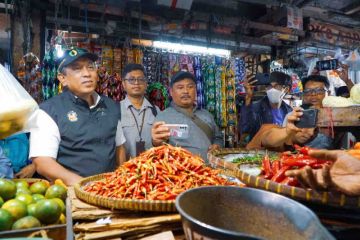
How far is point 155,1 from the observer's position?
5098 mm

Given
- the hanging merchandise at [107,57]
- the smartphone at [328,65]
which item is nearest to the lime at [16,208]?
the hanging merchandise at [107,57]

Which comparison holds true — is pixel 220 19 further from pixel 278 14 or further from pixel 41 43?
pixel 41 43

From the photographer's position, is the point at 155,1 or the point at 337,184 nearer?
the point at 337,184

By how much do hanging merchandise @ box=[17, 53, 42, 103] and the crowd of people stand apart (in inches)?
48.7

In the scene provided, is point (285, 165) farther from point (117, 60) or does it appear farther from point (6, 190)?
point (117, 60)

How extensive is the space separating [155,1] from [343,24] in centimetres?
447

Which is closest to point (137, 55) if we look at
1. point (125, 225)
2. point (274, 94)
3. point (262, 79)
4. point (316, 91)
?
point (274, 94)

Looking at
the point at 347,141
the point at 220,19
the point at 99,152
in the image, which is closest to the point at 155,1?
the point at 220,19

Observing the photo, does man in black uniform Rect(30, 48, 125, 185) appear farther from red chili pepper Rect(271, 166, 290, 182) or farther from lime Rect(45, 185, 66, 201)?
red chili pepper Rect(271, 166, 290, 182)

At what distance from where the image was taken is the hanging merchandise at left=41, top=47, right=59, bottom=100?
463 cm

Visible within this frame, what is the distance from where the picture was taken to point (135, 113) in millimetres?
4133

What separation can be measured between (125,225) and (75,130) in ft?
6.45

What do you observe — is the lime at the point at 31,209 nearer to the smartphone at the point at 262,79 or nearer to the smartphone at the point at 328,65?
the smartphone at the point at 262,79

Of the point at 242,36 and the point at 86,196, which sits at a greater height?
the point at 242,36
